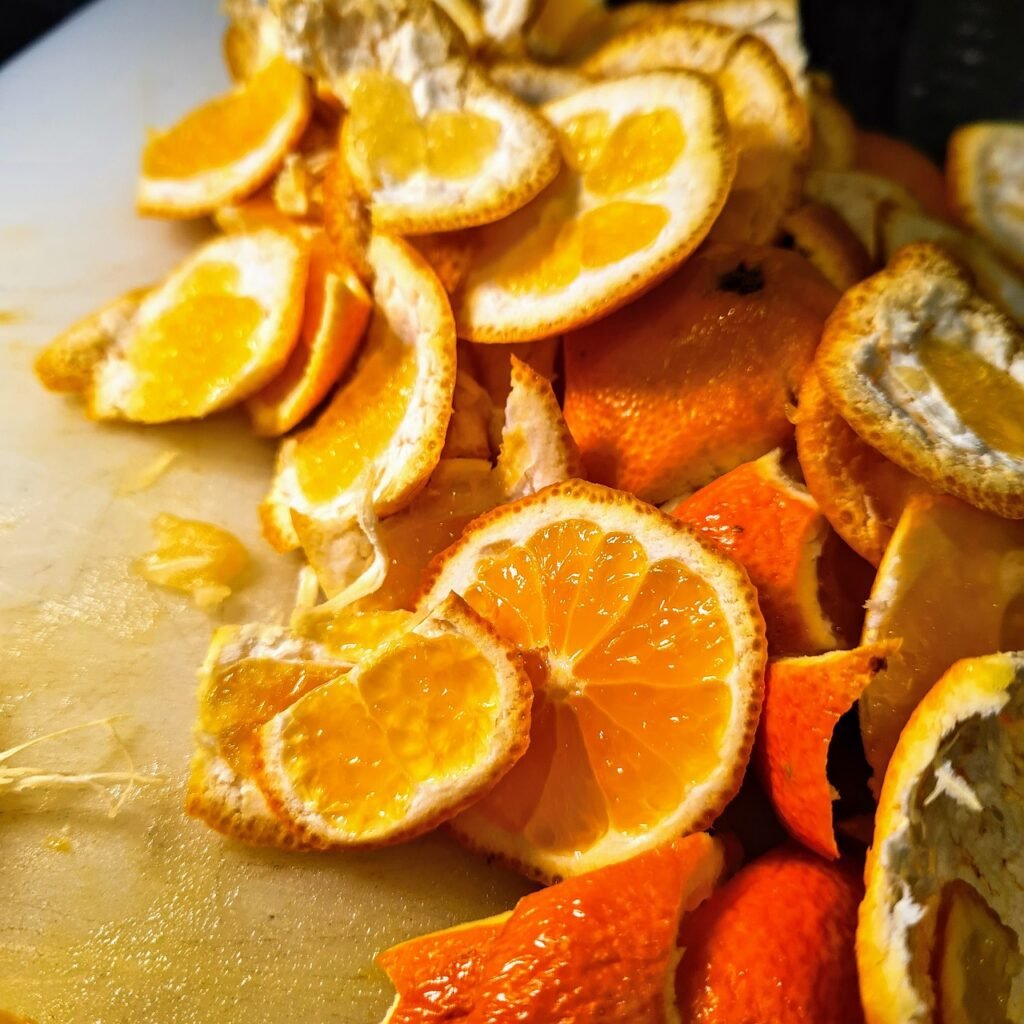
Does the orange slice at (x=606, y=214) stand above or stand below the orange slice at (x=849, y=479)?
above

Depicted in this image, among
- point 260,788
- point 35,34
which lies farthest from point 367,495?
point 35,34

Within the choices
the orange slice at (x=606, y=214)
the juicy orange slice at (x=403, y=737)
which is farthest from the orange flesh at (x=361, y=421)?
the juicy orange slice at (x=403, y=737)

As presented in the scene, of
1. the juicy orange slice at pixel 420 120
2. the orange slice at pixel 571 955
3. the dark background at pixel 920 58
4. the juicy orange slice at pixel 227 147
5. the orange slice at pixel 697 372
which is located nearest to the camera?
the orange slice at pixel 571 955

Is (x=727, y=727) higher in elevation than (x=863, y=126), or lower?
lower

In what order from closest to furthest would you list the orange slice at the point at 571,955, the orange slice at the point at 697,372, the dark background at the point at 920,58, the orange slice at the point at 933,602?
the orange slice at the point at 571,955 < the orange slice at the point at 933,602 < the orange slice at the point at 697,372 < the dark background at the point at 920,58

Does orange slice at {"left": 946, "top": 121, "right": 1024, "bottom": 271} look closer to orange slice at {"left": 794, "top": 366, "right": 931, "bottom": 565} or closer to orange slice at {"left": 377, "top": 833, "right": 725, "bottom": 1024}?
Answer: orange slice at {"left": 794, "top": 366, "right": 931, "bottom": 565}

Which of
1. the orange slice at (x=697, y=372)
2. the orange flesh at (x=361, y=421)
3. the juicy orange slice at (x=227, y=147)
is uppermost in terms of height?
the juicy orange slice at (x=227, y=147)

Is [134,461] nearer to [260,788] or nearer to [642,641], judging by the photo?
[260,788]

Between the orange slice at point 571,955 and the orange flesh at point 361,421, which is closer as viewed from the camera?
the orange slice at point 571,955

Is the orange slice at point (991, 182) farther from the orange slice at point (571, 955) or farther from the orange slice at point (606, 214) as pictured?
the orange slice at point (571, 955)
